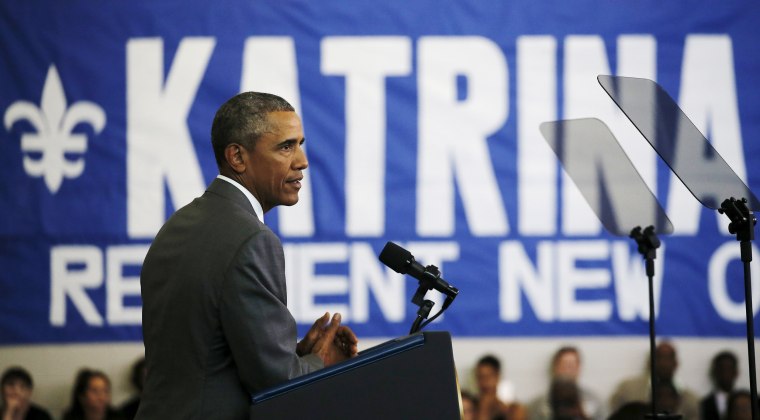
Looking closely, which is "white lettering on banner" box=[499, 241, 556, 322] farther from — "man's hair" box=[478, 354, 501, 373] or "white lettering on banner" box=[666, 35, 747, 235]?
"white lettering on banner" box=[666, 35, 747, 235]

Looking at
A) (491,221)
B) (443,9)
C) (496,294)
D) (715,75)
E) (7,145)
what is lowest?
(496,294)

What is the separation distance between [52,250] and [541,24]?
3060 mm

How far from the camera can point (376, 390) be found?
183 centimetres

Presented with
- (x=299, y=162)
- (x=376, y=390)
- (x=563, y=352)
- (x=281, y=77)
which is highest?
(x=281, y=77)

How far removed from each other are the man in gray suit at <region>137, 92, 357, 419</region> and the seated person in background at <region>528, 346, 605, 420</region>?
11.7 ft

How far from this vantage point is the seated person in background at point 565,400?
5.54m

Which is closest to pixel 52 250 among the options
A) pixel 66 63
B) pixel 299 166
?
pixel 66 63

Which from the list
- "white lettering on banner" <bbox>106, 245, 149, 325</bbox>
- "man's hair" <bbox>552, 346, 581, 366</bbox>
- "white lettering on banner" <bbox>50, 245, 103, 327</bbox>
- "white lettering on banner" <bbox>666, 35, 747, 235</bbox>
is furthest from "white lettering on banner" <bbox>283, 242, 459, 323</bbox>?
"white lettering on banner" <bbox>666, 35, 747, 235</bbox>

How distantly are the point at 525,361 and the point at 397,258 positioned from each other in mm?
3400

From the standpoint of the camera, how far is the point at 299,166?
2.22 m

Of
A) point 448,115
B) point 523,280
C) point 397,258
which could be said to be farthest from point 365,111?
point 397,258

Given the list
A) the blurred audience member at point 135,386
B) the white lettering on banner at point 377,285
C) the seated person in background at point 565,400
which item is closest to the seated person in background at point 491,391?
the seated person in background at point 565,400

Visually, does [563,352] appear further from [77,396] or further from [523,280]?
[77,396]

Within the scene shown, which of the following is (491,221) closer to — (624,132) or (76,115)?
(624,132)
